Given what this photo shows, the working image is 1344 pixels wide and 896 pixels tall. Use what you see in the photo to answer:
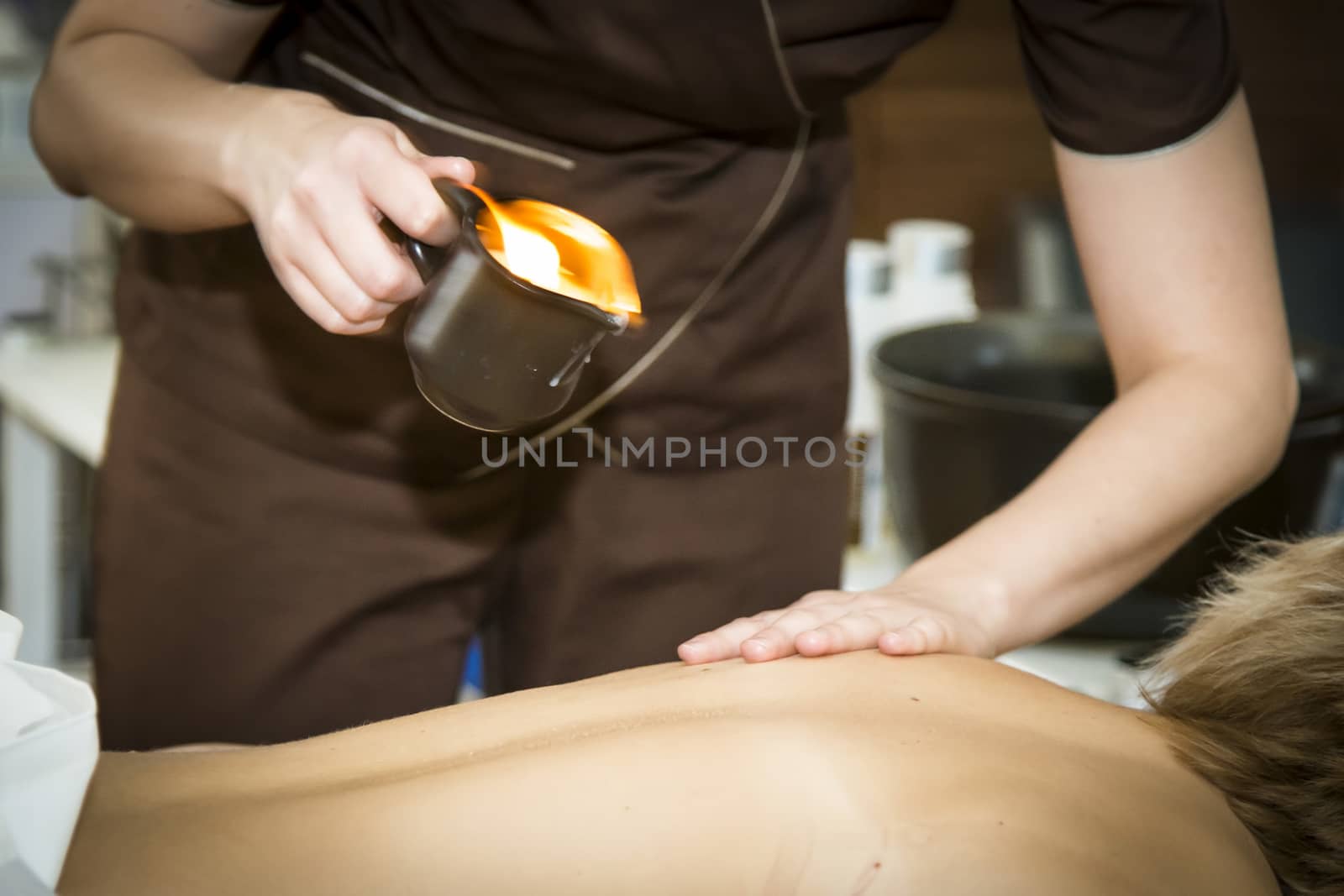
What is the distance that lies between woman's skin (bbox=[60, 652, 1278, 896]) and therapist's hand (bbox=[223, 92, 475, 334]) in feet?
0.77

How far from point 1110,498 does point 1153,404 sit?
0.24ft

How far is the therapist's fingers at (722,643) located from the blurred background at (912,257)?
35 centimetres

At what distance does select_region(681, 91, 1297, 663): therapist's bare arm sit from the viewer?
2.73 ft

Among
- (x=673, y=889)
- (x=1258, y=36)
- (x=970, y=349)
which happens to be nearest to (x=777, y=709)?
(x=673, y=889)

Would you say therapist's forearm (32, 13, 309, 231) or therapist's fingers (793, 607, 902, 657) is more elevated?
therapist's forearm (32, 13, 309, 231)

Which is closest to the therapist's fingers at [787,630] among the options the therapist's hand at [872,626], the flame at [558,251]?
the therapist's hand at [872,626]

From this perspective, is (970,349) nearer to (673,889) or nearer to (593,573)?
(593,573)

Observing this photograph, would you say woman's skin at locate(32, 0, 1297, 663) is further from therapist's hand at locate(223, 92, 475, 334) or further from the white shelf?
the white shelf

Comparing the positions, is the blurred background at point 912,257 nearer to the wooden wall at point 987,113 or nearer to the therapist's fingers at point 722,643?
the wooden wall at point 987,113

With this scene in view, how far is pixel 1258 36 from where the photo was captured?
2477 mm

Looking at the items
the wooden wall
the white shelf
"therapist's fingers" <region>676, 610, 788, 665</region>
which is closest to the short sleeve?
"therapist's fingers" <region>676, 610, 788, 665</region>

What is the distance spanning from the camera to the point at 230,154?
0.71 meters

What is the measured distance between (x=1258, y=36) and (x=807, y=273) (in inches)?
74.0

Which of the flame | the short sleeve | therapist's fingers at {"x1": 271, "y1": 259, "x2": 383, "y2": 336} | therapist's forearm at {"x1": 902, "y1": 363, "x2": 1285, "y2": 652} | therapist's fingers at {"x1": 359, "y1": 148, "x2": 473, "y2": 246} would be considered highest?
the short sleeve
